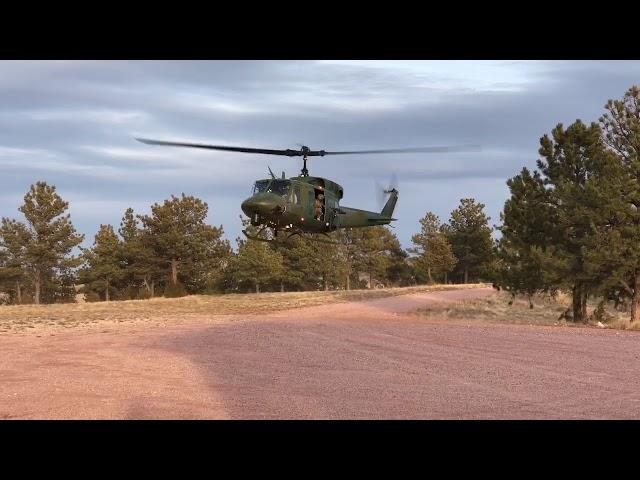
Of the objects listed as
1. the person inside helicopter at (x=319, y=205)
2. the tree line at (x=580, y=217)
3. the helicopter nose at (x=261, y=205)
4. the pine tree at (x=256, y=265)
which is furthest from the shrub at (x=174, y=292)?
the helicopter nose at (x=261, y=205)

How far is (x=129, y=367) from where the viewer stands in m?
15.1

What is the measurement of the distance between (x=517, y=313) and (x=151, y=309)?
2054 cm

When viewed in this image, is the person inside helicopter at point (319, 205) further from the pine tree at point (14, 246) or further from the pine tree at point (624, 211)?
the pine tree at point (14, 246)

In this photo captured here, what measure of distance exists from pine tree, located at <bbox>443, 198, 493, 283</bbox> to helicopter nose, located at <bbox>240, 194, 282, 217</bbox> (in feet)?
215

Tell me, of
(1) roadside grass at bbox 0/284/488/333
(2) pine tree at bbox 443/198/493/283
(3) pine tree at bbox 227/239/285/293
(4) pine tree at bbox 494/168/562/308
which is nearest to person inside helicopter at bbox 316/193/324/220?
(1) roadside grass at bbox 0/284/488/333

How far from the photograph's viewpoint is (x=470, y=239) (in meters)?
84.1

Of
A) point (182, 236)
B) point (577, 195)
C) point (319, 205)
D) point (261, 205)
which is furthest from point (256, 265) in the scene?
point (261, 205)

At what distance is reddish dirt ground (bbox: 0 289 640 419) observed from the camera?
10.5m

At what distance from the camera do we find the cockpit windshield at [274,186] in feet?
70.3

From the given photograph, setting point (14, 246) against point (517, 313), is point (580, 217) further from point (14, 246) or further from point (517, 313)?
point (14, 246)

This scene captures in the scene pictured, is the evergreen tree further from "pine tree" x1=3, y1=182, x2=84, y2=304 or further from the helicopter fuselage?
the helicopter fuselage
